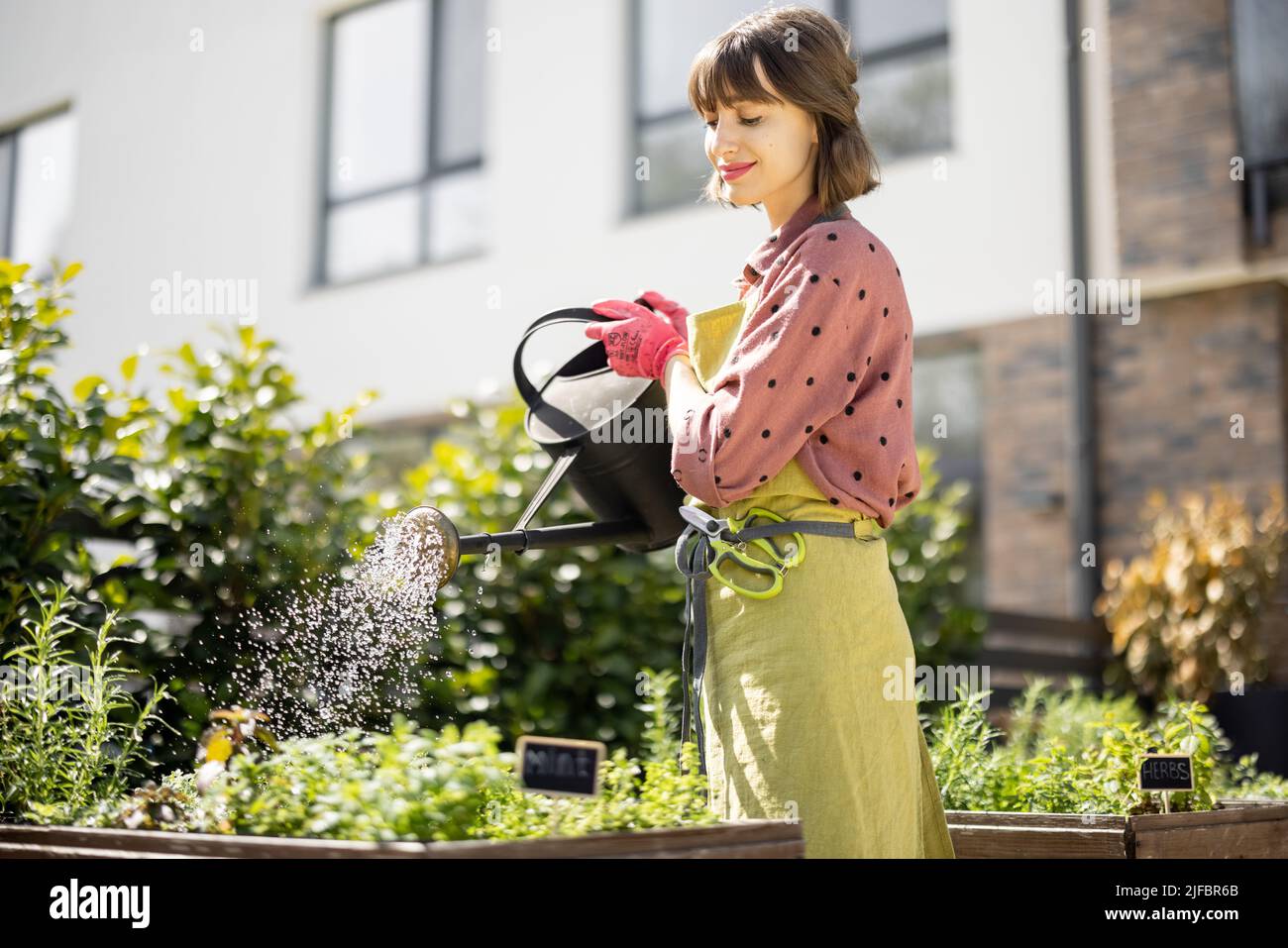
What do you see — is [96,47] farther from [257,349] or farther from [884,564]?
[884,564]

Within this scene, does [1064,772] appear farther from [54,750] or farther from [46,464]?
[46,464]

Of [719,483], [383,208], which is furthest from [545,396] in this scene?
[383,208]

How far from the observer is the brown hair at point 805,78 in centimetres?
193

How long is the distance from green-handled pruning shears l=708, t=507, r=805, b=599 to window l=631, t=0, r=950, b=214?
552 centimetres

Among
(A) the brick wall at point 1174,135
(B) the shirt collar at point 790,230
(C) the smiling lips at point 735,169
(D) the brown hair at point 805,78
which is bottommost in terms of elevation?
(B) the shirt collar at point 790,230

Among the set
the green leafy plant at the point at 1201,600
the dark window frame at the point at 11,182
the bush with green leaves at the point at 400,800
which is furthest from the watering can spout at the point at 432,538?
the dark window frame at the point at 11,182

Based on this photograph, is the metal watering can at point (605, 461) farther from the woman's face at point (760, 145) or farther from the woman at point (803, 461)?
the woman's face at point (760, 145)

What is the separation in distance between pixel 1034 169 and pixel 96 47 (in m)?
7.78

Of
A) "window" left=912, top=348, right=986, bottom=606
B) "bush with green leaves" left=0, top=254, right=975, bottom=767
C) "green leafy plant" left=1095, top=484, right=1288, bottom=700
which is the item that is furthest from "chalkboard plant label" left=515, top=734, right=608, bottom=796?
"window" left=912, top=348, right=986, bottom=606

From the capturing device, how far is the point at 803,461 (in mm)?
1876

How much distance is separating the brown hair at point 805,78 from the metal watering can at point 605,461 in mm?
403

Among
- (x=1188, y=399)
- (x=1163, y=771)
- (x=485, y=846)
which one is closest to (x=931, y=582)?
(x=1188, y=399)

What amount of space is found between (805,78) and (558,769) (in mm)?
978

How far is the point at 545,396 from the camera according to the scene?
91.1 inches
